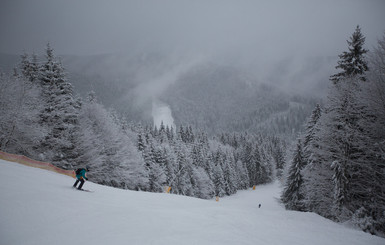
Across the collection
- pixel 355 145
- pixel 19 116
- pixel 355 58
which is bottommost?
pixel 19 116

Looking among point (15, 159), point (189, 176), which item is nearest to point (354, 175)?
point (15, 159)

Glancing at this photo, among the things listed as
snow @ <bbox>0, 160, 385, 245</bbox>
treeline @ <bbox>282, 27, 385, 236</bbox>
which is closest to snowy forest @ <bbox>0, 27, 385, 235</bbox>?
treeline @ <bbox>282, 27, 385, 236</bbox>

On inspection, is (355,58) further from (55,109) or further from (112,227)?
(55,109)

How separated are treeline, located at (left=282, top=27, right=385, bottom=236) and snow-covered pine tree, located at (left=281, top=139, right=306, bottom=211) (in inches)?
375

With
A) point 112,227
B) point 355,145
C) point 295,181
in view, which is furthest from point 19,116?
point 295,181

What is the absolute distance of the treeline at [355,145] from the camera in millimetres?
10680

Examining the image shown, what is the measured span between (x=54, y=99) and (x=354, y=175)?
2942 centimetres

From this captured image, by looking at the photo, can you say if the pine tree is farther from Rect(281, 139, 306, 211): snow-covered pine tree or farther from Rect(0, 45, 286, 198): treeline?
Rect(0, 45, 286, 198): treeline

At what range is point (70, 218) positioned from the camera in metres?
6.44

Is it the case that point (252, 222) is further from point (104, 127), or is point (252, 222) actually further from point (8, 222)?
point (104, 127)

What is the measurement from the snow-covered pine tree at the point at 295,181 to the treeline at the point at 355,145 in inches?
375

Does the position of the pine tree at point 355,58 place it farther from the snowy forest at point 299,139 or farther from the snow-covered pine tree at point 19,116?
the snow-covered pine tree at point 19,116

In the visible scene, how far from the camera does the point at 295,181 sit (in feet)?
86.1

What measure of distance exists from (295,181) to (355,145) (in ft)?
49.6
